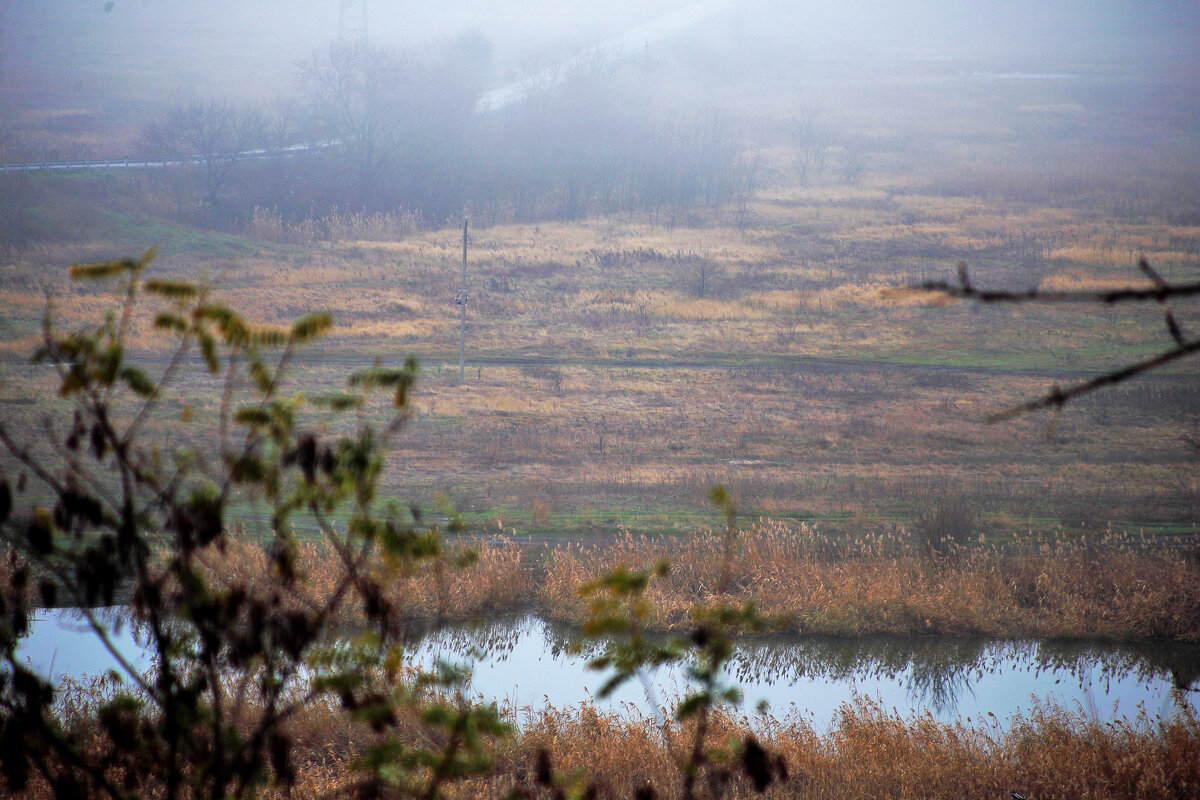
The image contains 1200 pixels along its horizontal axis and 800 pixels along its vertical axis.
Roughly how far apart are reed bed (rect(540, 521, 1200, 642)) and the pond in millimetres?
312

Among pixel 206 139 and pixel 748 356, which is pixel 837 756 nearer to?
pixel 748 356

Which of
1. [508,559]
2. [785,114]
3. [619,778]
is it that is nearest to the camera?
[619,778]

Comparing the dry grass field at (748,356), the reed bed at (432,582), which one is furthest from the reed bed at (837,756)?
the dry grass field at (748,356)

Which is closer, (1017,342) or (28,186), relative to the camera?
(1017,342)

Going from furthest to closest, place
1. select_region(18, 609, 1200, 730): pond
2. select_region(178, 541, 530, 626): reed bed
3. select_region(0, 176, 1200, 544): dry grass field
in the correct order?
select_region(0, 176, 1200, 544): dry grass field → select_region(178, 541, 530, 626): reed bed → select_region(18, 609, 1200, 730): pond

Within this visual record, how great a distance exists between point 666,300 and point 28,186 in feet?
113

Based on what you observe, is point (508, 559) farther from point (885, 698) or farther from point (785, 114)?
point (785, 114)

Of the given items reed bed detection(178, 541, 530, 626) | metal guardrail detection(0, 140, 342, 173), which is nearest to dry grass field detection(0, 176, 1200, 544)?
reed bed detection(178, 541, 530, 626)

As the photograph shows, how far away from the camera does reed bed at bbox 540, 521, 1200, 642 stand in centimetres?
1513

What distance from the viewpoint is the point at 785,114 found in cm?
7681

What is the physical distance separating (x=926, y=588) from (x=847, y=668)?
224 centimetres

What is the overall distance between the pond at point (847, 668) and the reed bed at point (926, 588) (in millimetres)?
312

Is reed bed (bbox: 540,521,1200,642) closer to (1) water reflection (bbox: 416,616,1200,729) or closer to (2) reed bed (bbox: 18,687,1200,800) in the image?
(1) water reflection (bbox: 416,616,1200,729)

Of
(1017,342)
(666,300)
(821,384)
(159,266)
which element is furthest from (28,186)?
(1017,342)
